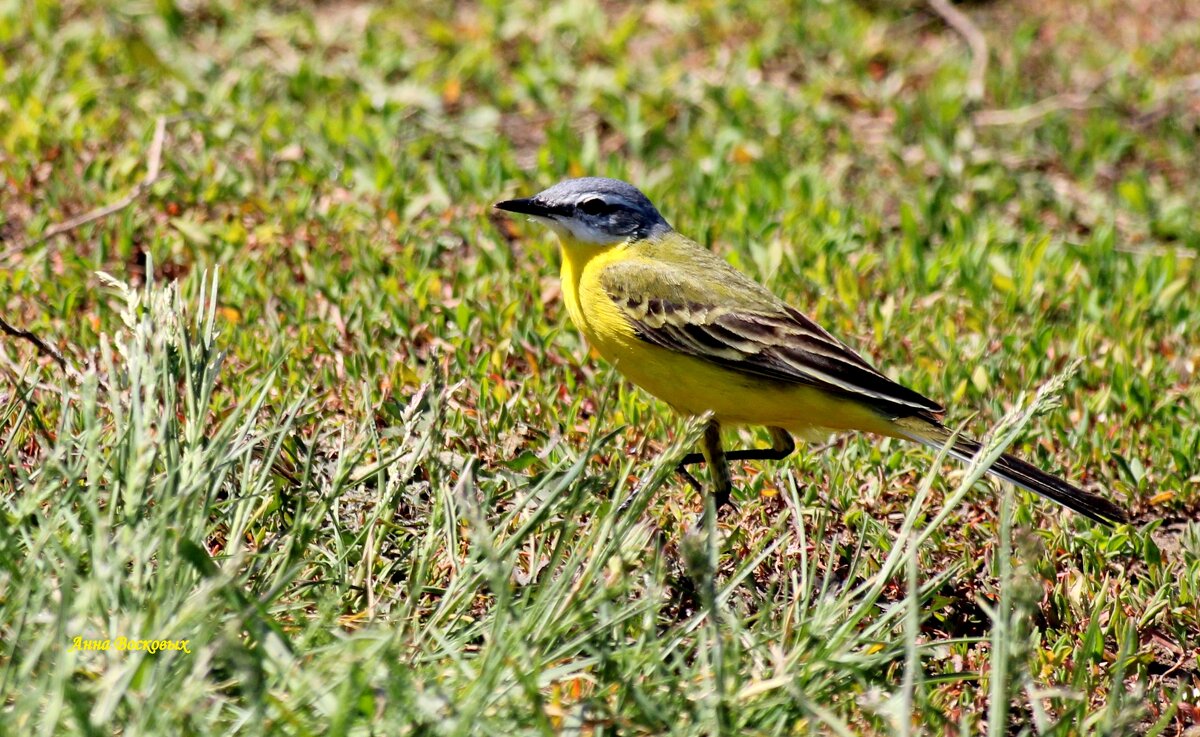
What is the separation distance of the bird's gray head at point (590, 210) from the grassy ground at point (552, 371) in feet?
2.21

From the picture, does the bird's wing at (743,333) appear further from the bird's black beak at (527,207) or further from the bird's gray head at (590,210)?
the bird's black beak at (527,207)

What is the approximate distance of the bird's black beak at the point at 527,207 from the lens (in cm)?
565

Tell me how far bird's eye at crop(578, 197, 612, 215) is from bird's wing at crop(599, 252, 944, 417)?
29cm

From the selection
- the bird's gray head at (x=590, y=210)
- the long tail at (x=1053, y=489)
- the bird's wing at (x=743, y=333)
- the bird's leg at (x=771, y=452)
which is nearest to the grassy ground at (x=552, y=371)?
the bird's leg at (x=771, y=452)

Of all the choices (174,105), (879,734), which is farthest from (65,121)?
(879,734)

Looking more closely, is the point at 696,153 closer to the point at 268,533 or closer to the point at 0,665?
the point at 268,533

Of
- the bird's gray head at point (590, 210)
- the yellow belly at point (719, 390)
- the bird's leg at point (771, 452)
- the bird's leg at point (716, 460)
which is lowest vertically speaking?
the bird's leg at point (771, 452)

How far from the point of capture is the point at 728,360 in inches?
210

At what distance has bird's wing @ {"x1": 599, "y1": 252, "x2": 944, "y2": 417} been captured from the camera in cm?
518

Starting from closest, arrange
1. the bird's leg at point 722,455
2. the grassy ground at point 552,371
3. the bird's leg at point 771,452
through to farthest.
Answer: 1. the grassy ground at point 552,371
2. the bird's leg at point 722,455
3. the bird's leg at point 771,452

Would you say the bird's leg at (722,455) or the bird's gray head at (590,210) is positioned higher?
the bird's gray head at (590,210)

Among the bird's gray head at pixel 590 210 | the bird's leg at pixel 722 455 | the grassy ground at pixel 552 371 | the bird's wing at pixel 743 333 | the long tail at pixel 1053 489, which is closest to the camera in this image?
the grassy ground at pixel 552 371

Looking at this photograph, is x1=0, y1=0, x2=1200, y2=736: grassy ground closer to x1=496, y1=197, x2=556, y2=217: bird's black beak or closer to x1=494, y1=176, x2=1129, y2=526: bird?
→ x1=494, y1=176, x2=1129, y2=526: bird

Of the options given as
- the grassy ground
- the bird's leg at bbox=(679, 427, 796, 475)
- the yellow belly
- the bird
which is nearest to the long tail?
the bird
